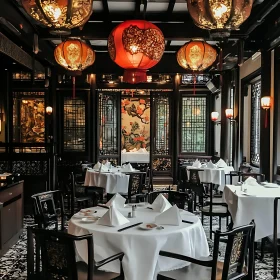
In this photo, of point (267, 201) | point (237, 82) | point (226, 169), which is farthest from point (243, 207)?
point (237, 82)

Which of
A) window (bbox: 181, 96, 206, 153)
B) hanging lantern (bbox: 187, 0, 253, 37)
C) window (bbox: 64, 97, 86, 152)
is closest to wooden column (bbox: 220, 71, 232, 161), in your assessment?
window (bbox: 181, 96, 206, 153)

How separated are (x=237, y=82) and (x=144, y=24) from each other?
274 inches

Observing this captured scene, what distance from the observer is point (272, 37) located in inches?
268

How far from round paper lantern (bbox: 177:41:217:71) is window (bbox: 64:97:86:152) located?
7.01m

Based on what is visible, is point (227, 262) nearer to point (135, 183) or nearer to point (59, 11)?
point (59, 11)

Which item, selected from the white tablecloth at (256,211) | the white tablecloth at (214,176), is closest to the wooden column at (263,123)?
the white tablecloth at (214,176)

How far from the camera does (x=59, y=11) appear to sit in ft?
10.1

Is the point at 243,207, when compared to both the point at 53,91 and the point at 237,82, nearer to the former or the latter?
the point at 237,82

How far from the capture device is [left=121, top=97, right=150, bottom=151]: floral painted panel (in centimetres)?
1434

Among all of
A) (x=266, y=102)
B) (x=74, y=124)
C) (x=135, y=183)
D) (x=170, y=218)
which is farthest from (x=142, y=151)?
(x=170, y=218)

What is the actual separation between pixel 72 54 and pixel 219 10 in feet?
9.05

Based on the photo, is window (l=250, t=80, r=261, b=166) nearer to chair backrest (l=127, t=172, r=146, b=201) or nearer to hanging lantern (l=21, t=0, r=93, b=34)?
chair backrest (l=127, t=172, r=146, b=201)

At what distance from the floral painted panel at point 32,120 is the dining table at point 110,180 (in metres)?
5.06

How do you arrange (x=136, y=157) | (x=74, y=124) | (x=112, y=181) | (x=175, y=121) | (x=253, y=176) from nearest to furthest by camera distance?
(x=253, y=176) < (x=112, y=181) < (x=74, y=124) < (x=175, y=121) < (x=136, y=157)
